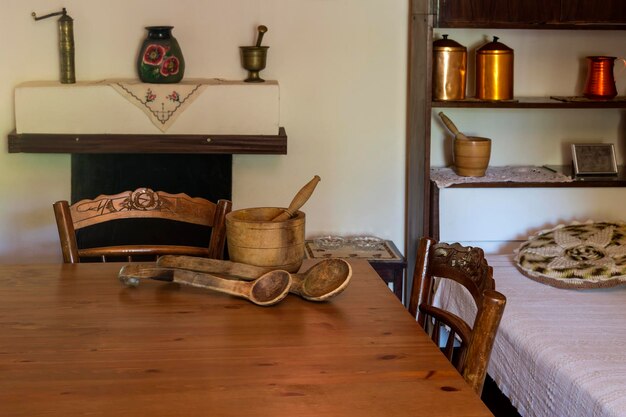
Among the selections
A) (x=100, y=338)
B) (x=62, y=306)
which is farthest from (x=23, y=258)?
(x=100, y=338)

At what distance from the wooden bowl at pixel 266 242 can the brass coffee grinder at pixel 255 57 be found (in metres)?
1.58

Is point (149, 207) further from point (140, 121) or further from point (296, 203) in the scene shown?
point (140, 121)

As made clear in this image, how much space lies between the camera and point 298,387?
57.5 inches

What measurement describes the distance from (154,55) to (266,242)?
166 centimetres

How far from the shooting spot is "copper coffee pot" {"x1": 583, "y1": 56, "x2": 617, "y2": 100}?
12.1 feet

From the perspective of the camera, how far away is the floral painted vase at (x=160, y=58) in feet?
11.4

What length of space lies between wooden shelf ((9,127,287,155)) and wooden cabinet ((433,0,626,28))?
→ 80cm

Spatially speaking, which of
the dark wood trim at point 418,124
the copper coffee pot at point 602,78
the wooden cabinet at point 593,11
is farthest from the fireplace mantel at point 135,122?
the copper coffee pot at point 602,78

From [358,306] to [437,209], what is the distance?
181 cm

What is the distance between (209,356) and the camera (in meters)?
1.60

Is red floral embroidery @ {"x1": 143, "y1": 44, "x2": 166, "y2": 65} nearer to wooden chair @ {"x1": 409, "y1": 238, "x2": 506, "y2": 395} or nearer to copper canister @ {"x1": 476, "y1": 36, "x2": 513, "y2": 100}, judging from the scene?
copper canister @ {"x1": 476, "y1": 36, "x2": 513, "y2": 100}

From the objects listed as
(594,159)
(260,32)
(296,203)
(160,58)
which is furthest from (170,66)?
(594,159)

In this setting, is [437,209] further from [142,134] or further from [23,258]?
[23,258]

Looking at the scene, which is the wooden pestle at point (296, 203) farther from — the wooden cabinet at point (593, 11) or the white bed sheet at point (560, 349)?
the wooden cabinet at point (593, 11)
